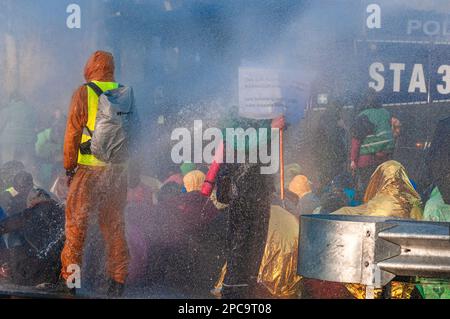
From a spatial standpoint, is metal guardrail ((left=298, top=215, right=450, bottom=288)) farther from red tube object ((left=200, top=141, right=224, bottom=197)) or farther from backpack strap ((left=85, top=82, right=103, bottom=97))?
backpack strap ((left=85, top=82, right=103, bottom=97))

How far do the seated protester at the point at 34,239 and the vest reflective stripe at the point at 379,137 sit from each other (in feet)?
9.00

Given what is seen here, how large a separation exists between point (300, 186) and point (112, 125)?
2.08 m

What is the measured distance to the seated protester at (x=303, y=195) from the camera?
25.2 feet

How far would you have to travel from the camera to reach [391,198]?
7281 millimetres

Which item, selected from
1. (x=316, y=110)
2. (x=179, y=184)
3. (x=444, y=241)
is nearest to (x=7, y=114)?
(x=179, y=184)

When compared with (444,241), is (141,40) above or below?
above

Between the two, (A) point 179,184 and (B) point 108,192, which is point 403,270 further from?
(A) point 179,184

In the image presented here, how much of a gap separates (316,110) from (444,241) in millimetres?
3920

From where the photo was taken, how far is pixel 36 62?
911cm

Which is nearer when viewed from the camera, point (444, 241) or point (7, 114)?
point (444, 241)

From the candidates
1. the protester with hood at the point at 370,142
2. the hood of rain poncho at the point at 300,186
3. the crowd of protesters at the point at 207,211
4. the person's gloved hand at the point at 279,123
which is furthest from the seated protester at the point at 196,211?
the protester with hood at the point at 370,142

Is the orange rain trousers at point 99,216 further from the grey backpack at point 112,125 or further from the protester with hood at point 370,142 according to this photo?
the protester with hood at point 370,142
